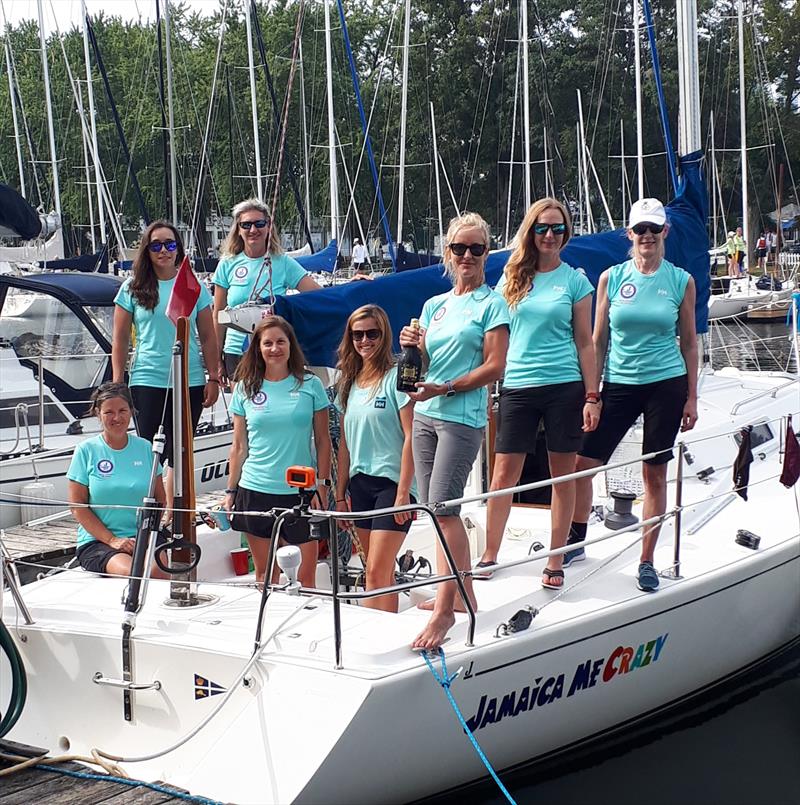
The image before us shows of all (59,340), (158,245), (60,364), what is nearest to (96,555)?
(158,245)

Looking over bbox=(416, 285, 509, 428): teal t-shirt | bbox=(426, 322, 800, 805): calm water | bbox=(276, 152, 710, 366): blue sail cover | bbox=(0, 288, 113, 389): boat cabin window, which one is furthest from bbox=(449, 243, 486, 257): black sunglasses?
bbox=(0, 288, 113, 389): boat cabin window

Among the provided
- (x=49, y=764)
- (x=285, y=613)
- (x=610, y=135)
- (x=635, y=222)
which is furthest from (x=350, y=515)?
(x=610, y=135)

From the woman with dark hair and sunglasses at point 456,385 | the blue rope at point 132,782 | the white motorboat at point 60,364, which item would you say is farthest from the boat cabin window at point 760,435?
the white motorboat at point 60,364

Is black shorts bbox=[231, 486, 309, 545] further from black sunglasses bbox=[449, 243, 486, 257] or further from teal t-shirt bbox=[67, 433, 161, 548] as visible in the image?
black sunglasses bbox=[449, 243, 486, 257]

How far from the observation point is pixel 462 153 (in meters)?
35.7

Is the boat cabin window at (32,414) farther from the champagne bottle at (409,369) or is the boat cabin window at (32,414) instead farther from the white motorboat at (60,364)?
the champagne bottle at (409,369)

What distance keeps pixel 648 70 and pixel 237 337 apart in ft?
99.7

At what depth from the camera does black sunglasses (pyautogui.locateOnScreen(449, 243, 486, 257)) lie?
14.8ft

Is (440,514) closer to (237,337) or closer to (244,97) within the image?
(237,337)

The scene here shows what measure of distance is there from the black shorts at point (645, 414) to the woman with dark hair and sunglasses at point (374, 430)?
1002 millimetres

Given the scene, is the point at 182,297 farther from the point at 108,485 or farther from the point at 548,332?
the point at 548,332

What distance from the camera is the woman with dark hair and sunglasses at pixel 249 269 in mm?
5824

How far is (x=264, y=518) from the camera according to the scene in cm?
491

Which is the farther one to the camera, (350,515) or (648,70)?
(648,70)
